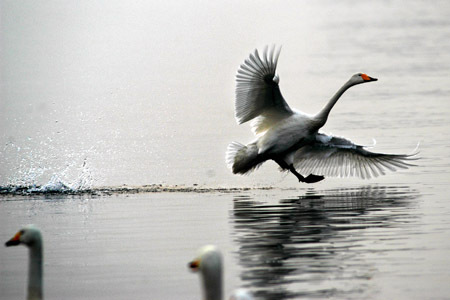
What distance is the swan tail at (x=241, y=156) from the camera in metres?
16.9

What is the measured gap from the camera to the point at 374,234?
41.5ft

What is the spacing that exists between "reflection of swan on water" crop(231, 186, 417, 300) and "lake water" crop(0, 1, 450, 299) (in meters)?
0.03

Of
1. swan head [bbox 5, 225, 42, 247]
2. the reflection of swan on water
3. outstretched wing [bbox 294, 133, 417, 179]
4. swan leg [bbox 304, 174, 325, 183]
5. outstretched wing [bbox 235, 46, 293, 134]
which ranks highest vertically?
outstretched wing [bbox 235, 46, 293, 134]

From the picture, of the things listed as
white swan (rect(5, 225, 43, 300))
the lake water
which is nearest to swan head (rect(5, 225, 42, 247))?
white swan (rect(5, 225, 43, 300))

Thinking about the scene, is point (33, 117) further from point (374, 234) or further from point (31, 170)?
point (374, 234)

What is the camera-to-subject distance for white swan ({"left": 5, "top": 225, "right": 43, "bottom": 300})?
861 cm

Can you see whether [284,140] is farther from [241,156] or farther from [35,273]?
[35,273]

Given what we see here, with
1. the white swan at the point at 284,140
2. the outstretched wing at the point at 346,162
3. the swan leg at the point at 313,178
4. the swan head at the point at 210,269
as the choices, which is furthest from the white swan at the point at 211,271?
the outstretched wing at the point at 346,162

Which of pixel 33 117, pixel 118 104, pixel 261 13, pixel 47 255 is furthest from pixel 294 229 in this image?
pixel 261 13

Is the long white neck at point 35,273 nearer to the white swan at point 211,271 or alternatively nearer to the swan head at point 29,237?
the swan head at point 29,237

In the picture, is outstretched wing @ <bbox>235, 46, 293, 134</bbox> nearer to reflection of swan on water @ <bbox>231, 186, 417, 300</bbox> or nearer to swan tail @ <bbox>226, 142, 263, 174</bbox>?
swan tail @ <bbox>226, 142, 263, 174</bbox>

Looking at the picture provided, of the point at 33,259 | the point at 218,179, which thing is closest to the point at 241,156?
the point at 218,179

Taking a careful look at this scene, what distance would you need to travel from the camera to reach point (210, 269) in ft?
23.7

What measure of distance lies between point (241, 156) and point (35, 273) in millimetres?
8423
